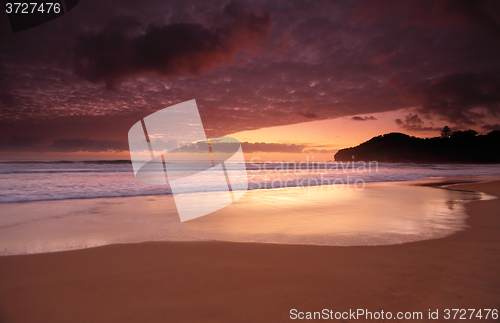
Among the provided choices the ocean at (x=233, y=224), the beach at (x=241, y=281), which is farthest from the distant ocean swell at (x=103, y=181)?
the beach at (x=241, y=281)

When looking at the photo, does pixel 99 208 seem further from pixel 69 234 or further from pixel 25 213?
pixel 69 234

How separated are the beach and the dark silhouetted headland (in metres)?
80.4

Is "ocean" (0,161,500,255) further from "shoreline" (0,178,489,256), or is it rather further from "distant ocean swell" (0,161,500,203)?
"distant ocean swell" (0,161,500,203)

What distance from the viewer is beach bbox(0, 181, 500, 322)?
76.7 inches

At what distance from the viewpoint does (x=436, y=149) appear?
7088 centimetres

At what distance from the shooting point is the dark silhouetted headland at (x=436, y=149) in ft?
208

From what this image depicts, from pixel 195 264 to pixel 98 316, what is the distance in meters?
1.11

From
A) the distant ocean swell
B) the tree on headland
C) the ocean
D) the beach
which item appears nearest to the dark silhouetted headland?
the tree on headland

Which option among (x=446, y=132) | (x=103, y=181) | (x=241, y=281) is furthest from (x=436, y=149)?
(x=241, y=281)

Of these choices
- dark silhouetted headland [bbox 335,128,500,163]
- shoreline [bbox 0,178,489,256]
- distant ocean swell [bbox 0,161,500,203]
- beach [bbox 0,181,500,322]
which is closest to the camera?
beach [bbox 0,181,500,322]

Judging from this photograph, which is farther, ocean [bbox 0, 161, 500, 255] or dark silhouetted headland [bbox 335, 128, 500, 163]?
dark silhouetted headland [bbox 335, 128, 500, 163]

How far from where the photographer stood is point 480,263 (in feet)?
9.11

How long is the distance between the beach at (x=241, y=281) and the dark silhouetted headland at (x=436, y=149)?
264 ft

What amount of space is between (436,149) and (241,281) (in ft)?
300
